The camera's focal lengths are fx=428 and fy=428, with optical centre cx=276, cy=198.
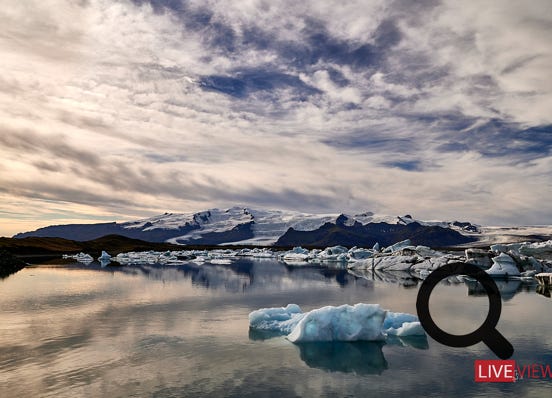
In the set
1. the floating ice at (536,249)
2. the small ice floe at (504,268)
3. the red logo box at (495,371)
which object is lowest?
the red logo box at (495,371)

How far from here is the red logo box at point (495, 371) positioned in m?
10.5

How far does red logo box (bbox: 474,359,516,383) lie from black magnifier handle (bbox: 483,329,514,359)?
924mm

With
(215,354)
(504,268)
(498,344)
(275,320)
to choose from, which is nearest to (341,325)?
(275,320)

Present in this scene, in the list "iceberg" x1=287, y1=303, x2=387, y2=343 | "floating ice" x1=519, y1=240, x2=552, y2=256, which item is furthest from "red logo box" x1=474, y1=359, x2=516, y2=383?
"floating ice" x1=519, y1=240, x2=552, y2=256

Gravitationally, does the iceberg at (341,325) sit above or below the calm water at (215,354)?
above

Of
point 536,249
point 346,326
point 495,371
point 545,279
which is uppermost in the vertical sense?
point 536,249

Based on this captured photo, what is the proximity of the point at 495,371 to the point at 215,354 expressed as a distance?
7.57m

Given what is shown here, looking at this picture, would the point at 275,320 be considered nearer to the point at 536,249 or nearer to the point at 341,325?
the point at 341,325

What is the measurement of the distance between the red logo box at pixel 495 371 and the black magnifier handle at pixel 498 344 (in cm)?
92

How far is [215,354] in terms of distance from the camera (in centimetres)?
1239

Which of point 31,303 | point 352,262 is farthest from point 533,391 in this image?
point 352,262

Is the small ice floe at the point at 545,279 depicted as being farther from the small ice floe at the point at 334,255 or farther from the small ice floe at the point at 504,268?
the small ice floe at the point at 334,255

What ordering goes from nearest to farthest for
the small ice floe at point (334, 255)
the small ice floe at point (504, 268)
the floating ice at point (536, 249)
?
the small ice floe at point (504, 268), the floating ice at point (536, 249), the small ice floe at point (334, 255)

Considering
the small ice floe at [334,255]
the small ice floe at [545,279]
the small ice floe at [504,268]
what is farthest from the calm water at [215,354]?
the small ice floe at [334,255]
